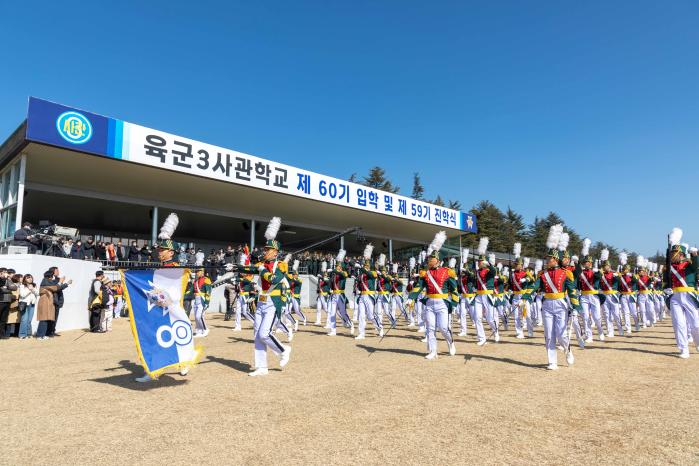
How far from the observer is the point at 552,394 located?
6.18 m

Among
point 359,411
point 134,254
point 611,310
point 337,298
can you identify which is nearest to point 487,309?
point 611,310

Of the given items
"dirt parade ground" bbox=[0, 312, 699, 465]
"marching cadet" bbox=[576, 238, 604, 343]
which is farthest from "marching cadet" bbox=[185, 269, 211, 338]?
"marching cadet" bbox=[576, 238, 604, 343]

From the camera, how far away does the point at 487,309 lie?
1248 cm

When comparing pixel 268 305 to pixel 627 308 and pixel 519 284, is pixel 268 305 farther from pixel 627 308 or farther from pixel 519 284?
pixel 627 308

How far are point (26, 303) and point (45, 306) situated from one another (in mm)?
739

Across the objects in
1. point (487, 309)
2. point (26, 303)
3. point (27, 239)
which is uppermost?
point (27, 239)

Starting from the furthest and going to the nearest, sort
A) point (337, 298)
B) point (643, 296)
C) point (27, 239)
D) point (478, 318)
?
point (643, 296), point (27, 239), point (337, 298), point (478, 318)

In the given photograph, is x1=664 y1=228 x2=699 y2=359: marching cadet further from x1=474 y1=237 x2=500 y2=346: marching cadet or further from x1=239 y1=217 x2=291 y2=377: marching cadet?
x1=239 y1=217 x2=291 y2=377: marching cadet

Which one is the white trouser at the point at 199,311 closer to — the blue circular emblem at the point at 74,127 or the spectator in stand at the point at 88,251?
the spectator in stand at the point at 88,251

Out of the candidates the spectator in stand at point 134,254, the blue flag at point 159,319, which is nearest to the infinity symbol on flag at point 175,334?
the blue flag at point 159,319

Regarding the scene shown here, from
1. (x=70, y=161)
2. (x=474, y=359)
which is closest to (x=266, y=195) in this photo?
(x=70, y=161)

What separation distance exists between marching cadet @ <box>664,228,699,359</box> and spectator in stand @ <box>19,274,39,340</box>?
17066 mm

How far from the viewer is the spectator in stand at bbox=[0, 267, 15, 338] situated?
12133 mm

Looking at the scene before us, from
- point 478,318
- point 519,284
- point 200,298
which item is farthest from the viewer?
point 519,284
